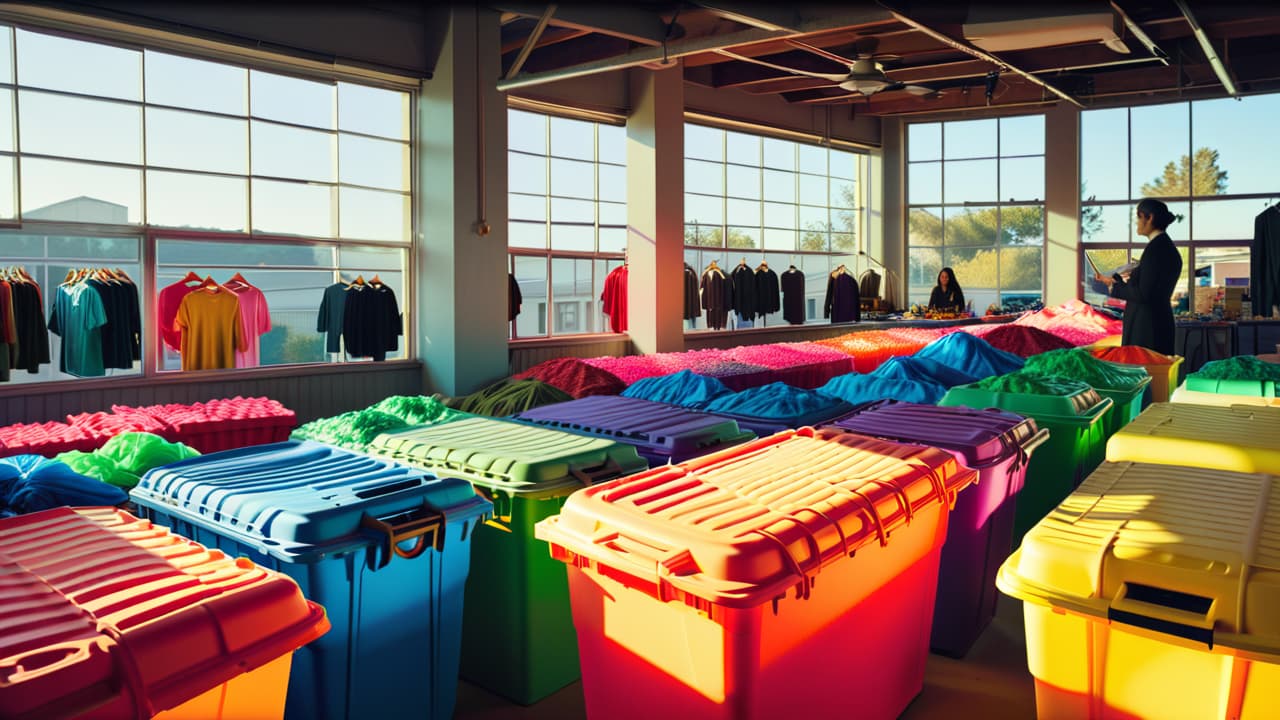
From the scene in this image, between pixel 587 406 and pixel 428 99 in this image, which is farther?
pixel 428 99

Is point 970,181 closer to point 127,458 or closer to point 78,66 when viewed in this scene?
point 78,66

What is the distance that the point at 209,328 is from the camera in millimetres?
7086

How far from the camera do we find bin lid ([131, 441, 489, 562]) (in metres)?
2.01

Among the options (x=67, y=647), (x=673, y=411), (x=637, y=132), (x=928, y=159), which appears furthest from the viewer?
(x=928, y=159)

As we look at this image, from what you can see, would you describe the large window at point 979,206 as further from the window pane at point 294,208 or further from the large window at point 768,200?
the window pane at point 294,208

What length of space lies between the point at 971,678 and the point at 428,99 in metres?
7.26

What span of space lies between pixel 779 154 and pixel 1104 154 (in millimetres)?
5171

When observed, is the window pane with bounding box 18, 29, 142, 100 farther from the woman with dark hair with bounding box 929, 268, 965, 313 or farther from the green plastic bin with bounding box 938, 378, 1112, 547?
the woman with dark hair with bounding box 929, 268, 965, 313

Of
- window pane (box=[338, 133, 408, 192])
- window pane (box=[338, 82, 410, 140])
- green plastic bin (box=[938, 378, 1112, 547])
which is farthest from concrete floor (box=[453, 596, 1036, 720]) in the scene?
window pane (box=[338, 82, 410, 140])

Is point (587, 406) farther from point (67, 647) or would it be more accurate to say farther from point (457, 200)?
point (457, 200)

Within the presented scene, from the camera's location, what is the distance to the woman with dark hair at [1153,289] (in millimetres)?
5990

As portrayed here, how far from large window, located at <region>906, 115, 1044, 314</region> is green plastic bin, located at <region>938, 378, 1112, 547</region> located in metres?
11.7

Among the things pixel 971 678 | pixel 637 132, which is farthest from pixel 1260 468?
pixel 637 132

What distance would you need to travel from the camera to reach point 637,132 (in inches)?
411
